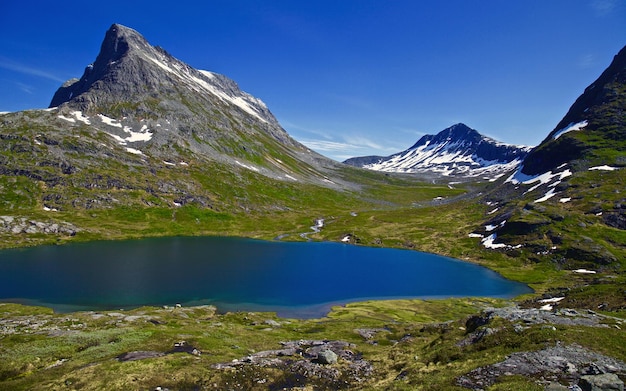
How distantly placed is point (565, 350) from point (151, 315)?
5690 cm

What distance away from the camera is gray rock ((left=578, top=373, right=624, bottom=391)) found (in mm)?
19781

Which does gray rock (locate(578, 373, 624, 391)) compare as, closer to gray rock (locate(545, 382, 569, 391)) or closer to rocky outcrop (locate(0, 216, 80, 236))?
gray rock (locate(545, 382, 569, 391))

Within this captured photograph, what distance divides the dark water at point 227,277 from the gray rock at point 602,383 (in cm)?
5578

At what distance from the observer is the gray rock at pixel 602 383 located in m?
19.8

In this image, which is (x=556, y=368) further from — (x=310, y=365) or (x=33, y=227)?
(x=33, y=227)

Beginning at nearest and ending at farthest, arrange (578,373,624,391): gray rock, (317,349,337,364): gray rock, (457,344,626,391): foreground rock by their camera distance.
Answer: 1. (578,373,624,391): gray rock
2. (457,344,626,391): foreground rock
3. (317,349,337,364): gray rock

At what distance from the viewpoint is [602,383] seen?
2008 centimetres

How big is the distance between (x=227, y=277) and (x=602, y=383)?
8546 centimetres

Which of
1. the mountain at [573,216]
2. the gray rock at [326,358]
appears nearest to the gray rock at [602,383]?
the gray rock at [326,358]

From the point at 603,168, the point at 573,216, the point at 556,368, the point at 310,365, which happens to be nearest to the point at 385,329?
the point at 310,365

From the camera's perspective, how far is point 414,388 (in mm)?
25266

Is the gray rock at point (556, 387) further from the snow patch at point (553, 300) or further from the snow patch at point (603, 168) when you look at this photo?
the snow patch at point (603, 168)

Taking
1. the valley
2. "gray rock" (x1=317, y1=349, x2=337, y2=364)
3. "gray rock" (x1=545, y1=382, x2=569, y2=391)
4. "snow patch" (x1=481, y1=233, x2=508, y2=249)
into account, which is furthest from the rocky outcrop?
"snow patch" (x1=481, y1=233, x2=508, y2=249)

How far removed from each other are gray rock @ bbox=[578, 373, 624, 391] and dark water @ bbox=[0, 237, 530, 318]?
183 feet
